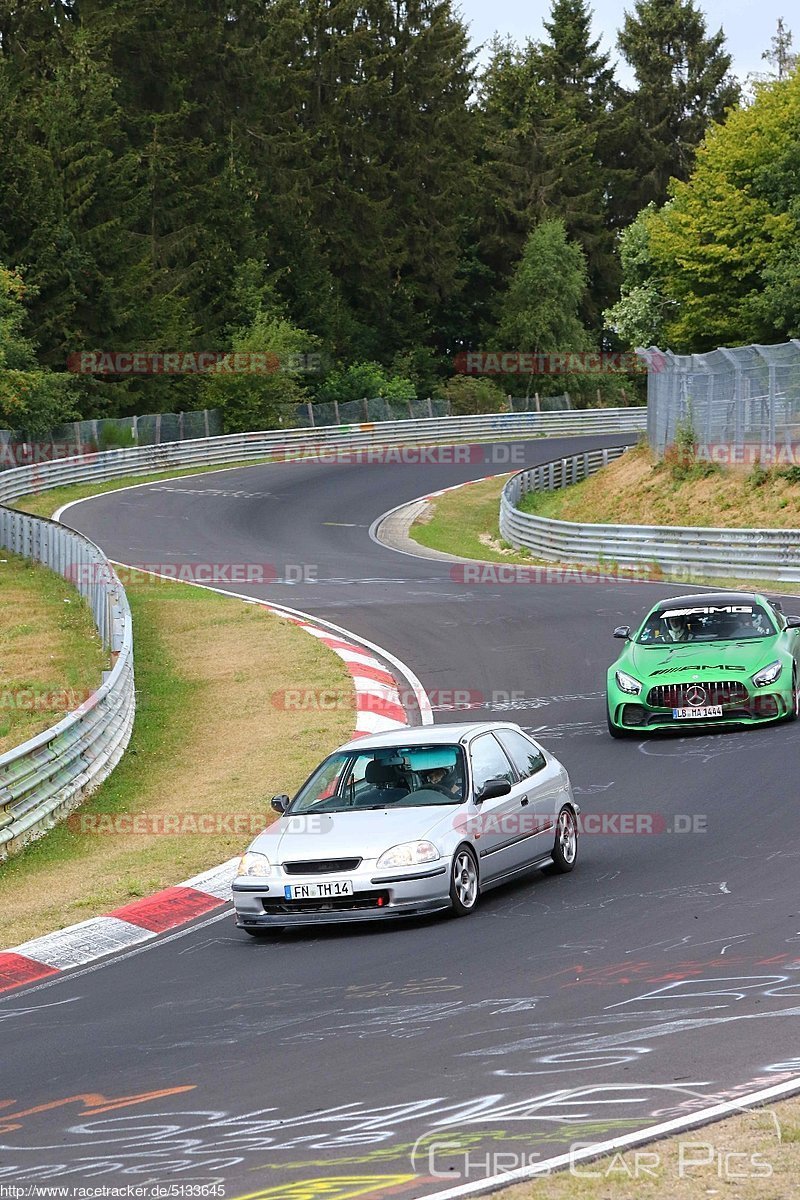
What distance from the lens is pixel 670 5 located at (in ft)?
363

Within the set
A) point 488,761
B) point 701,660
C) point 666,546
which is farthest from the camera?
point 666,546

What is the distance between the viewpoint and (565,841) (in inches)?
476

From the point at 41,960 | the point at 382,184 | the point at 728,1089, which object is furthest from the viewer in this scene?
the point at 382,184

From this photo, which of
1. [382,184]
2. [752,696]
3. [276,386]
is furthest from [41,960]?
[382,184]

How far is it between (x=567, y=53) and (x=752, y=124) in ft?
145

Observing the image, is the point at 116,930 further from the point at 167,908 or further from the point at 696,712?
the point at 696,712

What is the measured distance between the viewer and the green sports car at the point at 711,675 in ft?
53.7

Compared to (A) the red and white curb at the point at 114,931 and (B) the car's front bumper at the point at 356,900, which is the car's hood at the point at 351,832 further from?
(A) the red and white curb at the point at 114,931

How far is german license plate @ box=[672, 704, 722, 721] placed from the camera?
1636cm

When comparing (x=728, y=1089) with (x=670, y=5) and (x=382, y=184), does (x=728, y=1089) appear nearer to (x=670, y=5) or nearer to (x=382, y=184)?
(x=382, y=184)

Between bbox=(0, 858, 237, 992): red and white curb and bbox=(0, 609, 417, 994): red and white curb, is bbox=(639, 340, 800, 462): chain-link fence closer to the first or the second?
bbox=(0, 609, 417, 994): red and white curb

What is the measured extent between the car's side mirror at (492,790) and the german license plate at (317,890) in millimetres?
1200

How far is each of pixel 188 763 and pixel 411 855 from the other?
24.1 feet

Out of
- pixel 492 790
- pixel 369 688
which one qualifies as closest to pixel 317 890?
pixel 492 790
